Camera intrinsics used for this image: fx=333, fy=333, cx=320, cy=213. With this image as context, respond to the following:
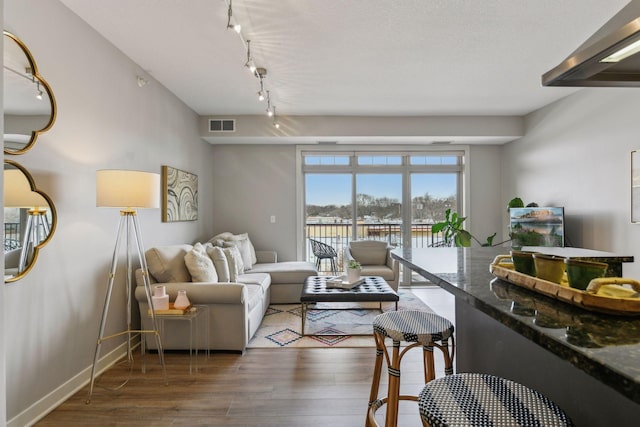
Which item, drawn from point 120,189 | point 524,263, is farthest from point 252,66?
point 524,263

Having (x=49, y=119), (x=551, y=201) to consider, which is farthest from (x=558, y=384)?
(x=551, y=201)

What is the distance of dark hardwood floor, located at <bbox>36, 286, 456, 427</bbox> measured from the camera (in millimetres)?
2053

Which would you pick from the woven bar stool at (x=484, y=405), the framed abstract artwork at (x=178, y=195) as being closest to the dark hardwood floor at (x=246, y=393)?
the woven bar stool at (x=484, y=405)

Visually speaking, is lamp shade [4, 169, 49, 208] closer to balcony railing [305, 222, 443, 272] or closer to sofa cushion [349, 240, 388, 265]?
sofa cushion [349, 240, 388, 265]

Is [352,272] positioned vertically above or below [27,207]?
below

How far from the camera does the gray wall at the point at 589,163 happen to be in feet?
11.1

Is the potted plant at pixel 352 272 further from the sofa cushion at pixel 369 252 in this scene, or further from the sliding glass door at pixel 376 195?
the sliding glass door at pixel 376 195

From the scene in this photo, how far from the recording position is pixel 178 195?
13.5 ft

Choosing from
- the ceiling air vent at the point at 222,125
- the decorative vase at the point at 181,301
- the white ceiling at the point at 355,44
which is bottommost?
the decorative vase at the point at 181,301

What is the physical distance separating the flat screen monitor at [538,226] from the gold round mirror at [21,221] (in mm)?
5066

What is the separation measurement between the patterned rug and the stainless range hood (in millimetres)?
2611

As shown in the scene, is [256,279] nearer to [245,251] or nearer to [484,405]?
[245,251]

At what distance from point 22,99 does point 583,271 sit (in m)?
2.83

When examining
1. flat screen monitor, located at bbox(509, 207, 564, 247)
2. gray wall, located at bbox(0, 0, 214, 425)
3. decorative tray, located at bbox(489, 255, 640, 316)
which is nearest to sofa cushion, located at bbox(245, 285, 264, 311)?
gray wall, located at bbox(0, 0, 214, 425)
